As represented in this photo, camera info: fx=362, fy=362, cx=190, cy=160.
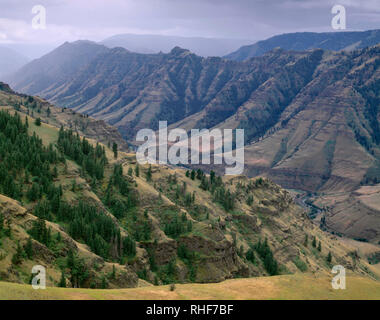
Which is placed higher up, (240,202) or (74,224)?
(74,224)

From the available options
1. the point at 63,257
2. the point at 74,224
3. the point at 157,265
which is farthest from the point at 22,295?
the point at 157,265

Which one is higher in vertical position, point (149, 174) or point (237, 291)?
point (149, 174)

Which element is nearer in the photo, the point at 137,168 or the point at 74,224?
the point at 74,224

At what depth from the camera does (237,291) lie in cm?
5825

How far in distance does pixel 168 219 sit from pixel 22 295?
80.6 metres

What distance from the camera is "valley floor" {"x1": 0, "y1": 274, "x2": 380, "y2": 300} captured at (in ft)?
144

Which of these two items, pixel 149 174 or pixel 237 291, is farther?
pixel 149 174

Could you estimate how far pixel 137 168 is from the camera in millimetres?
151000

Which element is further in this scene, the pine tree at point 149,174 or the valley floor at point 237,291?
the pine tree at point 149,174

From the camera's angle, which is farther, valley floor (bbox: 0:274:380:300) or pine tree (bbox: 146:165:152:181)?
pine tree (bbox: 146:165:152:181)

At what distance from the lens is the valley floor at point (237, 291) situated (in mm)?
44031

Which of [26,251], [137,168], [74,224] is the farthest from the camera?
[137,168]
